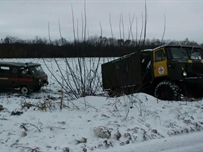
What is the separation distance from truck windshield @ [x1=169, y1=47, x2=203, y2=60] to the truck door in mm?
356

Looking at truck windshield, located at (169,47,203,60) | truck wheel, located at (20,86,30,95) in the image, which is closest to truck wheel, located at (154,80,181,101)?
truck windshield, located at (169,47,203,60)

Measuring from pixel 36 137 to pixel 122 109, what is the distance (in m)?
2.39

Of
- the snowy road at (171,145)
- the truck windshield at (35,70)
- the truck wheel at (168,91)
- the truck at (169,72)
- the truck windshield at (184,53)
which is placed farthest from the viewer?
the truck windshield at (35,70)

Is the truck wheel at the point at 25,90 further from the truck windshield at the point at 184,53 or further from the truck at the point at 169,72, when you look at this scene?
the truck windshield at the point at 184,53

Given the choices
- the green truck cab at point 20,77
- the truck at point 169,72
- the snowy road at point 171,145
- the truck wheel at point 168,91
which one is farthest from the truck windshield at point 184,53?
the green truck cab at point 20,77

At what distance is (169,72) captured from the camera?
8.80 m

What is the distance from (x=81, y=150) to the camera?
3.69 meters

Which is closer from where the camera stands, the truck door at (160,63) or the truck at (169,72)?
the truck at (169,72)

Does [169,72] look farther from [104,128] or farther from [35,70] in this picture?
[35,70]

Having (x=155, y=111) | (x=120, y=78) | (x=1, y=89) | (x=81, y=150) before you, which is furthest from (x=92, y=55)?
(x=1, y=89)

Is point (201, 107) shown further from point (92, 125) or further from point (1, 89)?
point (1, 89)

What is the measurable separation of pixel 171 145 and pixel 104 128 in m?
1.19

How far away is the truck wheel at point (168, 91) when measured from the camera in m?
8.25

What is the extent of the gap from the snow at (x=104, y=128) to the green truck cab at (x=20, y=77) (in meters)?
11.1
